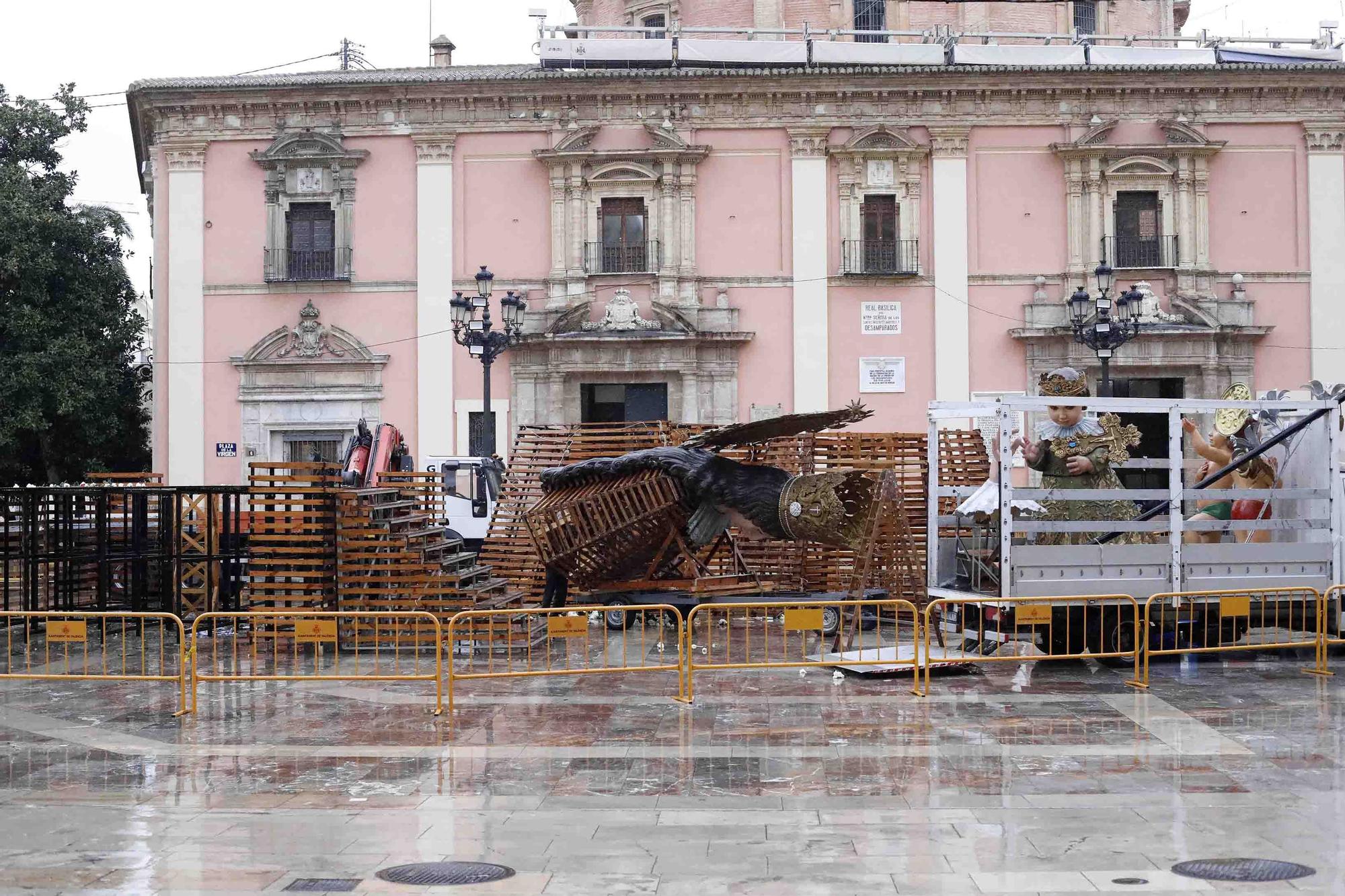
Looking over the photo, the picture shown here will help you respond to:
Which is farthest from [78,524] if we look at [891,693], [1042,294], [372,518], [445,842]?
[1042,294]

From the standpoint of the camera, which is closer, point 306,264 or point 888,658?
point 888,658

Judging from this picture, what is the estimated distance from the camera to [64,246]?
30.8 m

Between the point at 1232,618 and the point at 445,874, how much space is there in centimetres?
832

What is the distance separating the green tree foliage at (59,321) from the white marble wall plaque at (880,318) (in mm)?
16158

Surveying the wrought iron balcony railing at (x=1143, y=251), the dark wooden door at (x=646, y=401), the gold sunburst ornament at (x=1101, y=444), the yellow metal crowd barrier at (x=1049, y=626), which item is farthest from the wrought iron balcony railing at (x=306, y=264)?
the gold sunburst ornament at (x=1101, y=444)

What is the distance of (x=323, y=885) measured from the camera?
6.33 meters

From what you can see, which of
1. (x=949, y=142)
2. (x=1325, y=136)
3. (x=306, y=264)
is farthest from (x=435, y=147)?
(x=1325, y=136)

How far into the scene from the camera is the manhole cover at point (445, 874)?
20.9 feet

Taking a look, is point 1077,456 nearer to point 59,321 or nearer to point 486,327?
point 486,327

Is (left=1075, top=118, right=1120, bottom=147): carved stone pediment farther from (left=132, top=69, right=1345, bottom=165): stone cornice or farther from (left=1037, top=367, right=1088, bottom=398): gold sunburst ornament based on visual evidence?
(left=1037, top=367, right=1088, bottom=398): gold sunburst ornament

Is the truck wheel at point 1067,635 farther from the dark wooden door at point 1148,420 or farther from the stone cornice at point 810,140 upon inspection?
the stone cornice at point 810,140

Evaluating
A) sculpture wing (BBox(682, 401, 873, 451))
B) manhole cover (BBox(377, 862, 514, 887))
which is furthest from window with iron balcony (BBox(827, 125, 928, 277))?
manhole cover (BBox(377, 862, 514, 887))

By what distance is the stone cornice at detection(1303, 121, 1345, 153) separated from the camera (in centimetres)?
2862

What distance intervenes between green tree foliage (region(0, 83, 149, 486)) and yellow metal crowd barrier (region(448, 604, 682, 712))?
1831 centimetres
